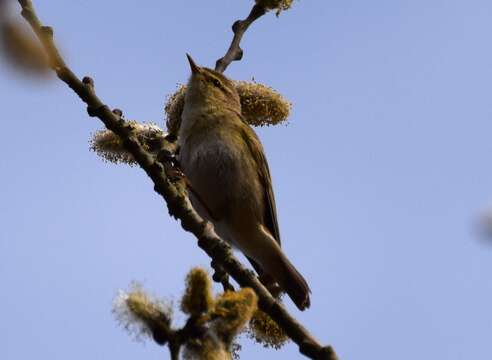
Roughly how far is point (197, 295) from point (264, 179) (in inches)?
115

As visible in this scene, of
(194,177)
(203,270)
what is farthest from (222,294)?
(194,177)

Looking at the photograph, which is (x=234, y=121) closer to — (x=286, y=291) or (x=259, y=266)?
(x=259, y=266)

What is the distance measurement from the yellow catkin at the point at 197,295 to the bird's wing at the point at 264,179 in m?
2.75

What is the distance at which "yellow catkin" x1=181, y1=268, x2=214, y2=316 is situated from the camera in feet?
8.13

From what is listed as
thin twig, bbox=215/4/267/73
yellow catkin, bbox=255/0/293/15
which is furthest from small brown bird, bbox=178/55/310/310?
yellow catkin, bbox=255/0/293/15

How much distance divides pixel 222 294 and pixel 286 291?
200 centimetres

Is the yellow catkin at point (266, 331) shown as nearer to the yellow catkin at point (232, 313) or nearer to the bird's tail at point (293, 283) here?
the yellow catkin at point (232, 313)

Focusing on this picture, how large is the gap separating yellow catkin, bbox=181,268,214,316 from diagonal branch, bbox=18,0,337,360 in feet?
1.57

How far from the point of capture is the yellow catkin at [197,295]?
248cm

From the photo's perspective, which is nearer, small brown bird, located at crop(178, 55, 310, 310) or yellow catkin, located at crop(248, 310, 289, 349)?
yellow catkin, located at crop(248, 310, 289, 349)

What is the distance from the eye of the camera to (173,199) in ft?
10.9

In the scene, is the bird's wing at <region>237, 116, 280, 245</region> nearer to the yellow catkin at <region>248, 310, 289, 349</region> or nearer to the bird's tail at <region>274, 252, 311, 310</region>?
the bird's tail at <region>274, 252, 311, 310</region>

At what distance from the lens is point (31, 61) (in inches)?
100.0

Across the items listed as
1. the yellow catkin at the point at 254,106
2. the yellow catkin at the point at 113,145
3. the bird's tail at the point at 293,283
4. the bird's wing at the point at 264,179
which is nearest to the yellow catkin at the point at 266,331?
the bird's tail at the point at 293,283
